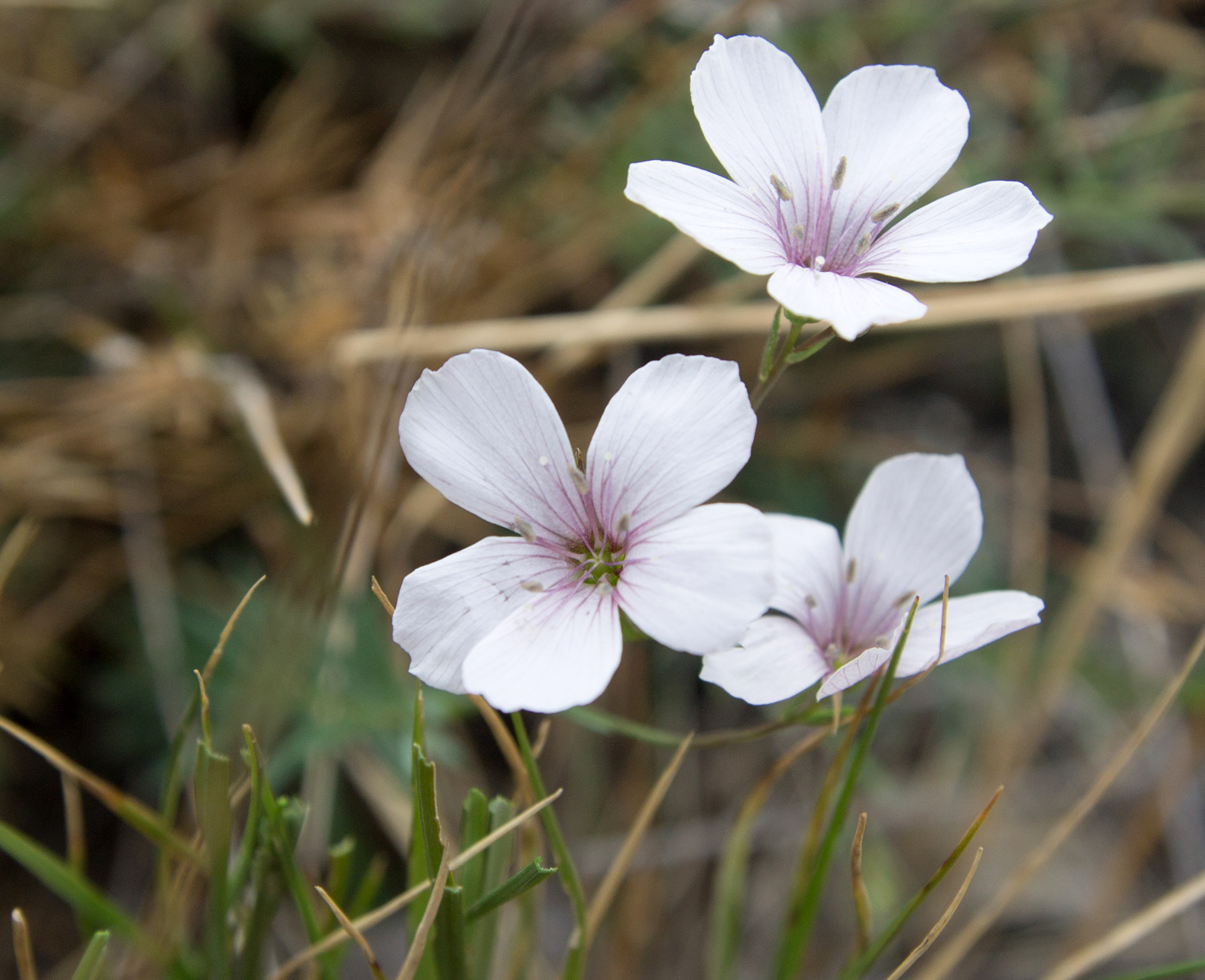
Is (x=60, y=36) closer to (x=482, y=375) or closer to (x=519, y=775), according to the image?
(x=482, y=375)

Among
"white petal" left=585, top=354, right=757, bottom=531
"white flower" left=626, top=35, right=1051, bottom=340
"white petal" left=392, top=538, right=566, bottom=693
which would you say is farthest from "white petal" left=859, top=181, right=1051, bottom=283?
"white petal" left=392, top=538, right=566, bottom=693

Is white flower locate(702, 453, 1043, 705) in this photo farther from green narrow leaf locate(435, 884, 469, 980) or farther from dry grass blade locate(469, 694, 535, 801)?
green narrow leaf locate(435, 884, 469, 980)

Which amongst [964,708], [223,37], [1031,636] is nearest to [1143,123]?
[1031,636]

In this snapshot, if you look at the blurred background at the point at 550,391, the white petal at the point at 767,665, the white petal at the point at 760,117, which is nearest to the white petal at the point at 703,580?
the white petal at the point at 767,665

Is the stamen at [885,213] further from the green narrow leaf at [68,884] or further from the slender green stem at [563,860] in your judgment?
the green narrow leaf at [68,884]

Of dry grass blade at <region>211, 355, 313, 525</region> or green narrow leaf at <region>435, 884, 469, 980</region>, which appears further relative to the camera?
dry grass blade at <region>211, 355, 313, 525</region>
